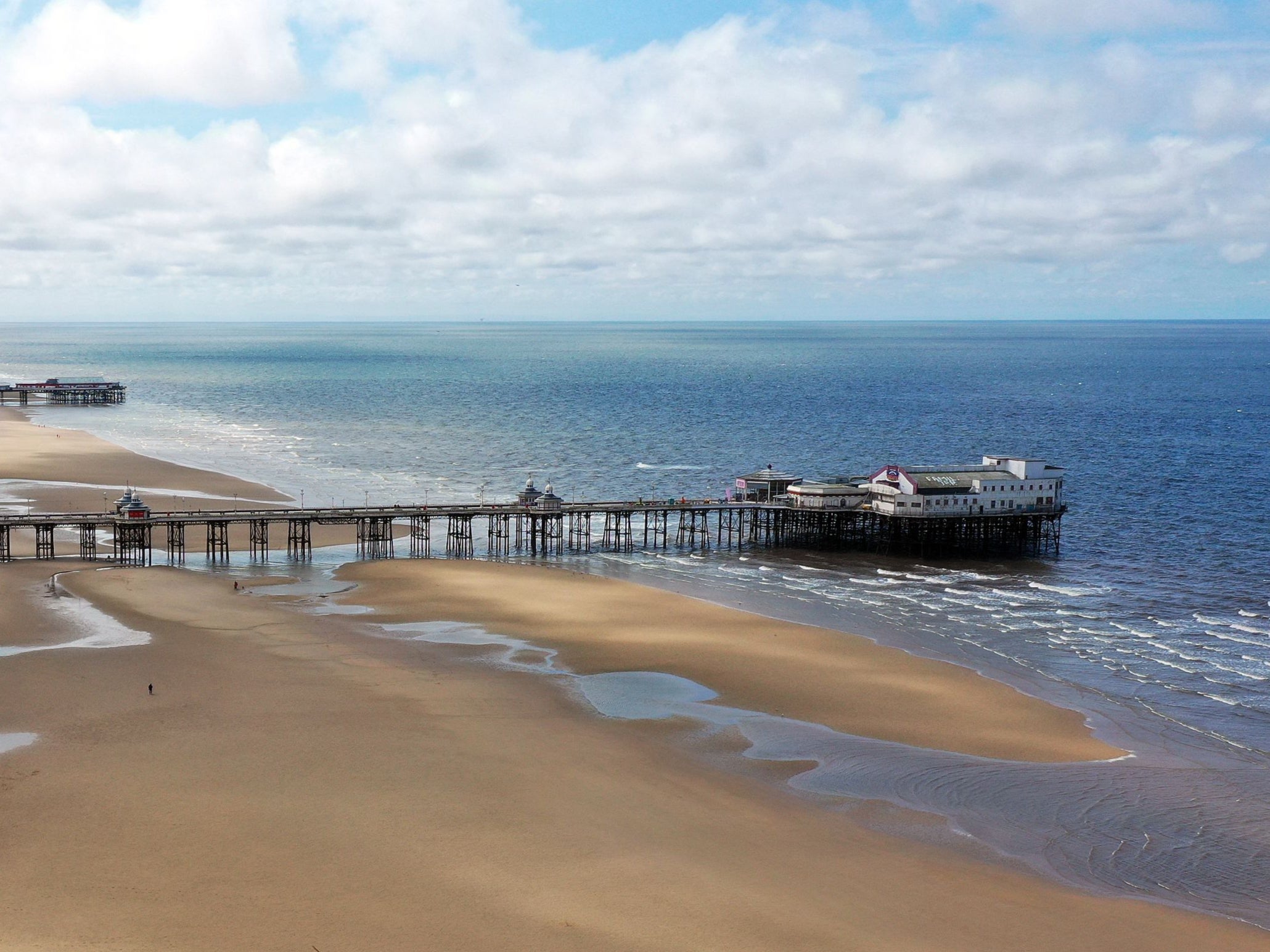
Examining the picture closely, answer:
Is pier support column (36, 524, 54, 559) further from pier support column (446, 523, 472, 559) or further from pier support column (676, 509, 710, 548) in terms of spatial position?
pier support column (676, 509, 710, 548)

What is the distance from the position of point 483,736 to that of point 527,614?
54.4 ft

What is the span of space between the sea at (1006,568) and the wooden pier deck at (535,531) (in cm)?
269

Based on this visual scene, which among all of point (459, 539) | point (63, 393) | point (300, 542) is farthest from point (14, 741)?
point (63, 393)

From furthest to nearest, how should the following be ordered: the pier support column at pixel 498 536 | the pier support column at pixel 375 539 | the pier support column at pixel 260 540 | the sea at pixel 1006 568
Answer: the pier support column at pixel 498 536 → the pier support column at pixel 375 539 → the pier support column at pixel 260 540 → the sea at pixel 1006 568

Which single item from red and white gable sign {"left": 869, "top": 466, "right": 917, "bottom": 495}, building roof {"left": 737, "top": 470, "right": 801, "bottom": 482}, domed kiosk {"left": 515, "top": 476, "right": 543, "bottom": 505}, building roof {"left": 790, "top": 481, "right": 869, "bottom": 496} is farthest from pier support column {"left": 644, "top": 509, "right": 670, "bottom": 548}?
red and white gable sign {"left": 869, "top": 466, "right": 917, "bottom": 495}

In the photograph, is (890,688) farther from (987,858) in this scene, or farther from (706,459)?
(706,459)

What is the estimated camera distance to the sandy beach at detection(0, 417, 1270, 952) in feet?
83.0

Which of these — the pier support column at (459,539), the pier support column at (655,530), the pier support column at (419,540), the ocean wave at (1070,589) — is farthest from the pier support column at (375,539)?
the ocean wave at (1070,589)

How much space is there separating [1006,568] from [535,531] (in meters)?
27.9

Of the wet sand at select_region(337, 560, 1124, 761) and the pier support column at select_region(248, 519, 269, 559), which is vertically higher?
the pier support column at select_region(248, 519, 269, 559)

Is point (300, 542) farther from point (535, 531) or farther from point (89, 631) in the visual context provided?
point (89, 631)

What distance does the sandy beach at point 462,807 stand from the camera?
25312mm

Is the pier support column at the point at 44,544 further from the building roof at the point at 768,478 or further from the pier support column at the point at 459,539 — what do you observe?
the building roof at the point at 768,478

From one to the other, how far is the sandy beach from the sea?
81.0 inches
